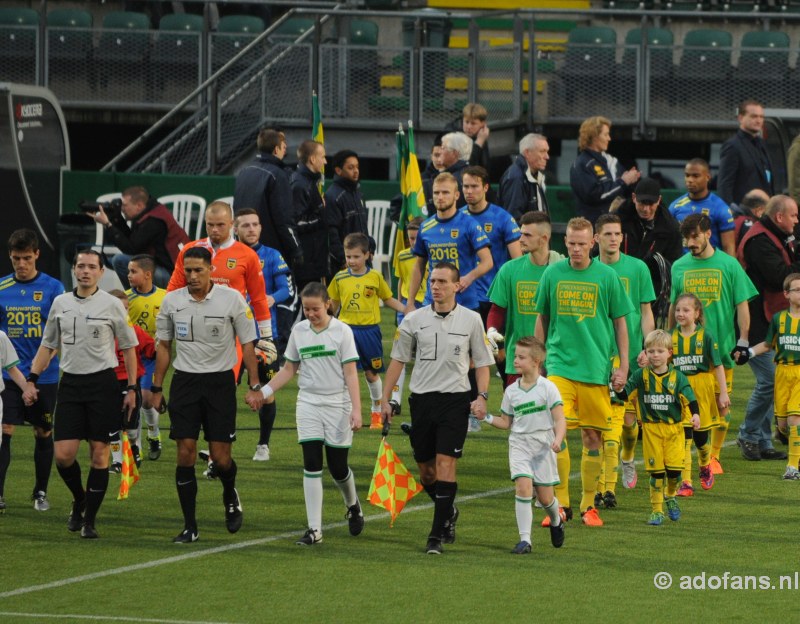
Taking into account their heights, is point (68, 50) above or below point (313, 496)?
above

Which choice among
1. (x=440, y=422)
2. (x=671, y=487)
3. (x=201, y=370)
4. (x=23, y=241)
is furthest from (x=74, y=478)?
(x=671, y=487)

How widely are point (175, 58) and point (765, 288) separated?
13877 mm

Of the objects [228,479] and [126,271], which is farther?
[126,271]

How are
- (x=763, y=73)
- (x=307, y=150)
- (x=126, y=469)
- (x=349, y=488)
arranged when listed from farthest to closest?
(x=763, y=73) → (x=307, y=150) → (x=126, y=469) → (x=349, y=488)

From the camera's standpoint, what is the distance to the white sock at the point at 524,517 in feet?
31.4

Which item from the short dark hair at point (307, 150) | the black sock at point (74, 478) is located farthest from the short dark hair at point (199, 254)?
the short dark hair at point (307, 150)

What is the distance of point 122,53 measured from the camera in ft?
82.3

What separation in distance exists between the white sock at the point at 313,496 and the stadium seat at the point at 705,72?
1454 cm

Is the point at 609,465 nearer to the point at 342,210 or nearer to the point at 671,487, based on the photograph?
the point at 671,487

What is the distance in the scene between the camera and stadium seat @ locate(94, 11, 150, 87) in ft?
81.9

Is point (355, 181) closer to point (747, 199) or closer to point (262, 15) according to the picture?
point (747, 199)

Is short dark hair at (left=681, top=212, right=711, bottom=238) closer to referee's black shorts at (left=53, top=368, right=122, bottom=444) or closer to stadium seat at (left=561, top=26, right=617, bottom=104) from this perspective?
referee's black shorts at (left=53, top=368, right=122, bottom=444)

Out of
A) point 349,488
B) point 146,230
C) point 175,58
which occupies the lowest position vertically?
point 349,488

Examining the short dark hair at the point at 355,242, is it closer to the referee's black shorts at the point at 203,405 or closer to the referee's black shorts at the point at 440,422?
the referee's black shorts at the point at 203,405
